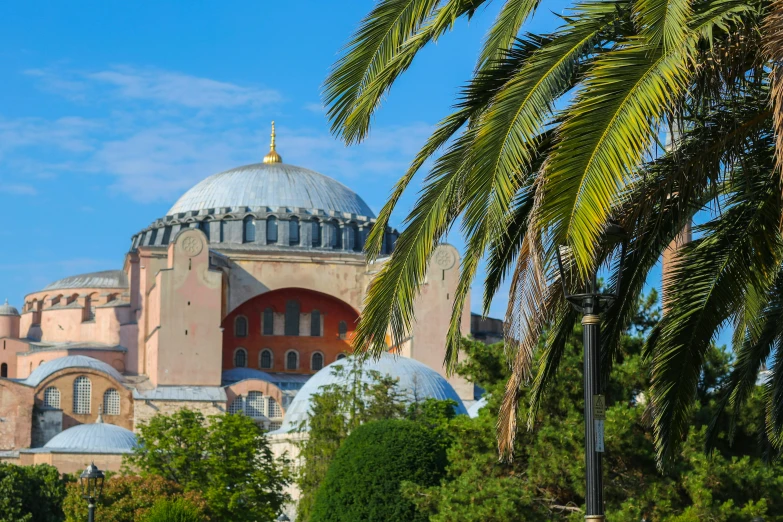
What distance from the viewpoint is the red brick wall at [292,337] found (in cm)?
5119

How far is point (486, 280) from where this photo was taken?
9117mm

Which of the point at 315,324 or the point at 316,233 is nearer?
the point at 315,324

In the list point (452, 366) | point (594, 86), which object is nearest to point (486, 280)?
point (452, 366)

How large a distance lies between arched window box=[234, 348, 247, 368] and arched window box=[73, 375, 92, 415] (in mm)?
6563

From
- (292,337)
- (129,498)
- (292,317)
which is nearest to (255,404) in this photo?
(292,337)

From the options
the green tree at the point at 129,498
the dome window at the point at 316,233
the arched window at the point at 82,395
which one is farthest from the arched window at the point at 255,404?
the green tree at the point at 129,498

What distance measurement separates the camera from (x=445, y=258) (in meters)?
46.9

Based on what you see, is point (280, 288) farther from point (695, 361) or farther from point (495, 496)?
point (695, 361)

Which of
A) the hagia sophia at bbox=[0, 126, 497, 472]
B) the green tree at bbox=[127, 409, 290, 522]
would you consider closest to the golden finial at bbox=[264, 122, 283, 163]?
the hagia sophia at bbox=[0, 126, 497, 472]

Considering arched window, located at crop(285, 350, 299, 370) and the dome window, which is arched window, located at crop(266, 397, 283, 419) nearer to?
arched window, located at crop(285, 350, 299, 370)

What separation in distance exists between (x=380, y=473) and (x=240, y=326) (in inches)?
1089

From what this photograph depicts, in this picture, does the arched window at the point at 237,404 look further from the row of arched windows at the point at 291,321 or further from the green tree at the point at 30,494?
the green tree at the point at 30,494

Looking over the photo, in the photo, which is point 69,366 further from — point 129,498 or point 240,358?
point 129,498

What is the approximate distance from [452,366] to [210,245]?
4375 centimetres
